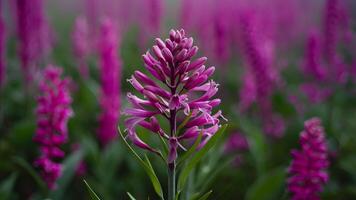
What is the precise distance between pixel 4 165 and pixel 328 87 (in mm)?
3976

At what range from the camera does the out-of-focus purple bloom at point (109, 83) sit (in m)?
3.81

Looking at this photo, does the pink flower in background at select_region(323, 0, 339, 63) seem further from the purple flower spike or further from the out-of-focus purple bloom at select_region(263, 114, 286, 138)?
the purple flower spike

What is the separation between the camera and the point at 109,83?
3.87 m

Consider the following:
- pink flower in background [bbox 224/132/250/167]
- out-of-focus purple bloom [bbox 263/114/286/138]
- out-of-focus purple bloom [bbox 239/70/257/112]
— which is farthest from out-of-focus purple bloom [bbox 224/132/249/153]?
out-of-focus purple bloom [bbox 239/70/257/112]

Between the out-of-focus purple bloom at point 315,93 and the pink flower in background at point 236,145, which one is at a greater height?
the pink flower in background at point 236,145

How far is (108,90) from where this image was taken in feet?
12.7

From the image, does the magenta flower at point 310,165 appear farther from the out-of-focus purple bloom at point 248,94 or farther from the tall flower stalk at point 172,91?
the out-of-focus purple bloom at point 248,94

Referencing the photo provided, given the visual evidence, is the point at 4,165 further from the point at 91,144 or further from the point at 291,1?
the point at 291,1

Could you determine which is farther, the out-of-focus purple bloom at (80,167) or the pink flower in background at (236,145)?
the pink flower in background at (236,145)

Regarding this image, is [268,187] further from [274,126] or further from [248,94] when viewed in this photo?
[248,94]

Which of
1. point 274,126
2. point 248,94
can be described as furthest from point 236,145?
point 248,94

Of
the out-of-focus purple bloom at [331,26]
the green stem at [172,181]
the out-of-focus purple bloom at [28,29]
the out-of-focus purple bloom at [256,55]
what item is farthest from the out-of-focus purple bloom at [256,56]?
the green stem at [172,181]

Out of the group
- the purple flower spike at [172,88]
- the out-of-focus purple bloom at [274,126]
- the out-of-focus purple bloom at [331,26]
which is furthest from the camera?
the out-of-focus purple bloom at [274,126]

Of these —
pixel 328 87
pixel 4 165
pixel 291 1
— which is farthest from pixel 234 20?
pixel 4 165
